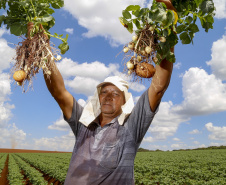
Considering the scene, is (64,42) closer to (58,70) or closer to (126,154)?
(58,70)

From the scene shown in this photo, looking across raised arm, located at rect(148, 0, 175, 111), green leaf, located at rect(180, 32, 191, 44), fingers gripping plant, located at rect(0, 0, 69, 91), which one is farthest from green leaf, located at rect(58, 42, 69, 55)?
green leaf, located at rect(180, 32, 191, 44)

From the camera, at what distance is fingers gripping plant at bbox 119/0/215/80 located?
164 cm

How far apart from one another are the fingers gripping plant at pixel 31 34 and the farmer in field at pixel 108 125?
35cm

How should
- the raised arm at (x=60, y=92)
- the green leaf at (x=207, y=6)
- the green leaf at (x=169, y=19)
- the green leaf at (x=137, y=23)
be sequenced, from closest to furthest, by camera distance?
the green leaf at (x=169, y=19) < the green leaf at (x=207, y=6) < the green leaf at (x=137, y=23) < the raised arm at (x=60, y=92)

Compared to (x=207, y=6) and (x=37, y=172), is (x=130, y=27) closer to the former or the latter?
(x=207, y=6)

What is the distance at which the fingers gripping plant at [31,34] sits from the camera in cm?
193

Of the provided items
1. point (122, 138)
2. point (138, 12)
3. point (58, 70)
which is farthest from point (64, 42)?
point (122, 138)

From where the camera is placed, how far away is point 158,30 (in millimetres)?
1701

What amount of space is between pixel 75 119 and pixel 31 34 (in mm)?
1033

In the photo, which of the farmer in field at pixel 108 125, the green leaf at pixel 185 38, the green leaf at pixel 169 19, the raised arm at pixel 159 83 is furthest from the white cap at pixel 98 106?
the green leaf at pixel 169 19

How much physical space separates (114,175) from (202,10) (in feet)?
5.22

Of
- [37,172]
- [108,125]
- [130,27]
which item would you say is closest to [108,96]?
[108,125]

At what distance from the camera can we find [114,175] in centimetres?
216

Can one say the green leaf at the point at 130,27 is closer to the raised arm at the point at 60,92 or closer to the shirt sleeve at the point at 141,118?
the shirt sleeve at the point at 141,118
